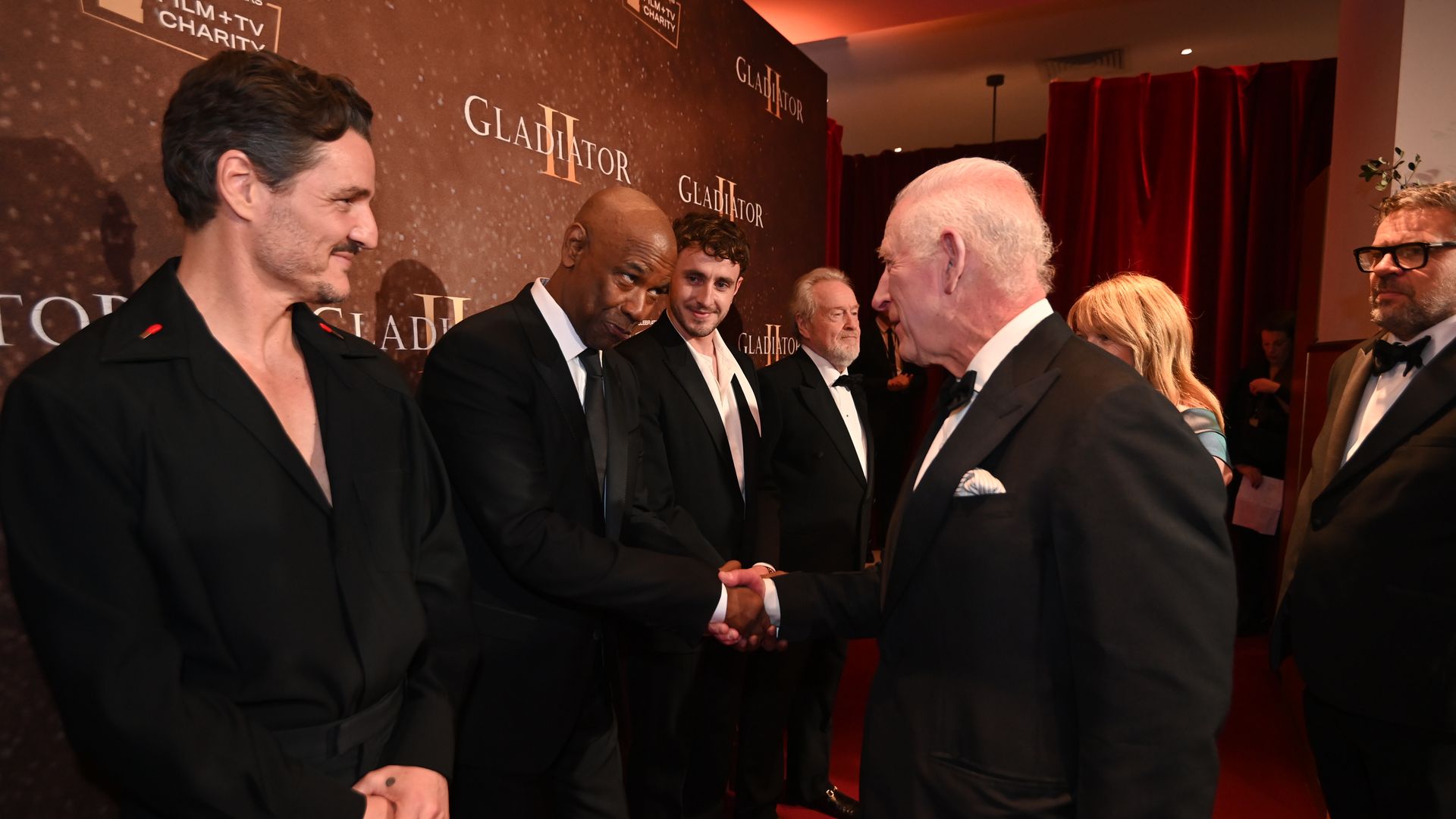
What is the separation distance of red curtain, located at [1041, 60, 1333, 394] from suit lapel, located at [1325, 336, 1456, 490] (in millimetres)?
5213

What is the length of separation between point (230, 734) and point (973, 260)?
1.33m

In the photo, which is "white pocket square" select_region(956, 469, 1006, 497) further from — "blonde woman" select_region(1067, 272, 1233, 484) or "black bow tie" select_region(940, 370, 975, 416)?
"blonde woman" select_region(1067, 272, 1233, 484)

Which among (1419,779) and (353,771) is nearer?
(353,771)

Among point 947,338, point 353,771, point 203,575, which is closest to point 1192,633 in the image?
point 947,338

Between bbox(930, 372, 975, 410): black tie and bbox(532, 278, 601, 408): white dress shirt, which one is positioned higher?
bbox(532, 278, 601, 408): white dress shirt

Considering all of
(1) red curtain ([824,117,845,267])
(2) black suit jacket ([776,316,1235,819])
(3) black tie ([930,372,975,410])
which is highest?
(1) red curtain ([824,117,845,267])

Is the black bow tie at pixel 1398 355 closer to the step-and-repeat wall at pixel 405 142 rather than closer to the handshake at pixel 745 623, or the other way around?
the handshake at pixel 745 623

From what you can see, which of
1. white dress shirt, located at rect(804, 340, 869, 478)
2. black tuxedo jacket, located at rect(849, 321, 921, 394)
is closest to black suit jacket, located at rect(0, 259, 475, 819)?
white dress shirt, located at rect(804, 340, 869, 478)

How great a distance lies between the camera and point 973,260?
1420 mm

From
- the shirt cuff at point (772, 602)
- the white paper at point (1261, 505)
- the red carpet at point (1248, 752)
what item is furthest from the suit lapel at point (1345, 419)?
the white paper at point (1261, 505)

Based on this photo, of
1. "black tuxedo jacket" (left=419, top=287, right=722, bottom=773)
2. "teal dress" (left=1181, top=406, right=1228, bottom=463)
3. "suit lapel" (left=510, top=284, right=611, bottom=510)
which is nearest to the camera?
"black tuxedo jacket" (left=419, top=287, right=722, bottom=773)

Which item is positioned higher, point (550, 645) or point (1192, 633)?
point (1192, 633)

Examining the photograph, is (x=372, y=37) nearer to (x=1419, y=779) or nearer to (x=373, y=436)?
(x=373, y=436)

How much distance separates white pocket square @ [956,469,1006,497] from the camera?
1.29 meters
